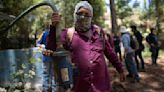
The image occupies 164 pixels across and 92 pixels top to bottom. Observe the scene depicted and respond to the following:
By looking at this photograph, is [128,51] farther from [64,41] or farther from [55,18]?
[55,18]

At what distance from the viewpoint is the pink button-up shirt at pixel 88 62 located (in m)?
3.73

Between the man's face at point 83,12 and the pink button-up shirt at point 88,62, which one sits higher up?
the man's face at point 83,12

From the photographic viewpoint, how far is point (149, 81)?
12.2 metres

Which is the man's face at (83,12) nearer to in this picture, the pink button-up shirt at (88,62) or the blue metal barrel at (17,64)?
the pink button-up shirt at (88,62)

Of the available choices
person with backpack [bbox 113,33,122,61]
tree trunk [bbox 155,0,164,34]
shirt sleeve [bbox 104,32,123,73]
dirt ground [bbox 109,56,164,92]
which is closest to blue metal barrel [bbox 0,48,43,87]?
shirt sleeve [bbox 104,32,123,73]

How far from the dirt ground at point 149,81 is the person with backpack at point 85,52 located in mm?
7464

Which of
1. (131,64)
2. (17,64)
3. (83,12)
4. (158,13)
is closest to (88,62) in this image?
(83,12)

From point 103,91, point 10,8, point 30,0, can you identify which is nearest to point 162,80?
point 10,8

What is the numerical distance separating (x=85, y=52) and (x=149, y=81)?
877 cm

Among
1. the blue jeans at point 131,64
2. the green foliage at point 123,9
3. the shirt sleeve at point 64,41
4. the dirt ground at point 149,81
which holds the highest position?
the green foliage at point 123,9

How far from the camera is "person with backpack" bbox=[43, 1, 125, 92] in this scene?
374cm

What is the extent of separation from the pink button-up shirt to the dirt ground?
7.46 metres

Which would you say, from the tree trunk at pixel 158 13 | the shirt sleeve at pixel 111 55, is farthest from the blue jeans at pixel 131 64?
the tree trunk at pixel 158 13

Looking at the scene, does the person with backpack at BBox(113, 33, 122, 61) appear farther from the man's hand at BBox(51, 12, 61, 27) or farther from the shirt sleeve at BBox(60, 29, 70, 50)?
the man's hand at BBox(51, 12, 61, 27)
